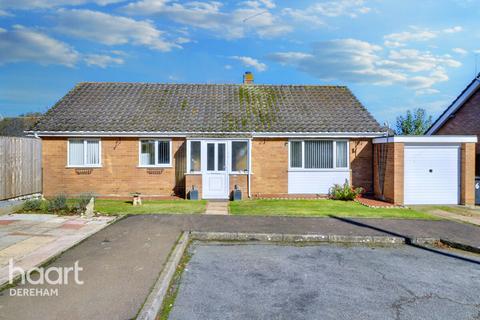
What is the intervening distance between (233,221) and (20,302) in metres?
6.39

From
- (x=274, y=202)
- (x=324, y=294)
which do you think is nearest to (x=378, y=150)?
(x=274, y=202)

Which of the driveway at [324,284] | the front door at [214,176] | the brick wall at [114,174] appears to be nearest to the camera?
the driveway at [324,284]

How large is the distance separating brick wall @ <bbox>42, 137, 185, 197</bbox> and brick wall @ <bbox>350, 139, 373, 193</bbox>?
25.8ft

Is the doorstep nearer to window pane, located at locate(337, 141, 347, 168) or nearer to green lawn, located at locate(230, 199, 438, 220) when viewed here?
green lawn, located at locate(230, 199, 438, 220)

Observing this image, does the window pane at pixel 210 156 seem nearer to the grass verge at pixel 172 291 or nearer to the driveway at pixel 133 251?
the driveway at pixel 133 251

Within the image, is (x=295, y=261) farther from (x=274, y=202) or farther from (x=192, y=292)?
(x=274, y=202)

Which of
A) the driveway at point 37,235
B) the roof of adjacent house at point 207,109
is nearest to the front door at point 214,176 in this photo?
the roof of adjacent house at point 207,109

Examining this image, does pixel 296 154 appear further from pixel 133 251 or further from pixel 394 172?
pixel 133 251

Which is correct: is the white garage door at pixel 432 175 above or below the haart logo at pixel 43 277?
above

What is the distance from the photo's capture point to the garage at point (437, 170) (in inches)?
589

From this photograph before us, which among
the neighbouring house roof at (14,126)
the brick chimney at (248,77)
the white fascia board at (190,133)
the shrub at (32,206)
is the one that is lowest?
the shrub at (32,206)

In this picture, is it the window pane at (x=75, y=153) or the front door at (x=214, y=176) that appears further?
the window pane at (x=75, y=153)

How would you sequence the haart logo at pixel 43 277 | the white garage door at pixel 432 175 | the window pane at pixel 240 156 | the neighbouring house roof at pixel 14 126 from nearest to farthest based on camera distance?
the haart logo at pixel 43 277 → the white garage door at pixel 432 175 → the window pane at pixel 240 156 → the neighbouring house roof at pixel 14 126

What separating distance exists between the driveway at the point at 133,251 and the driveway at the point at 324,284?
0.71 meters
